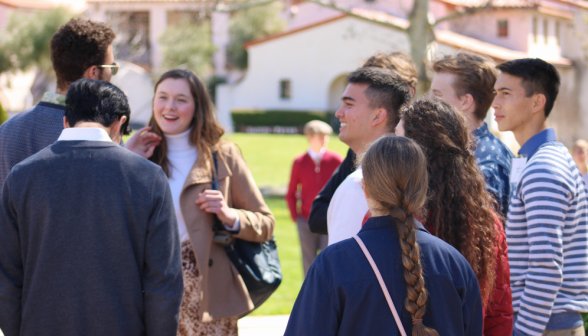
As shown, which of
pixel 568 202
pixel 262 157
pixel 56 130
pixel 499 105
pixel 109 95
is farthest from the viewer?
pixel 262 157

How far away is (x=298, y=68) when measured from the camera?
3438cm

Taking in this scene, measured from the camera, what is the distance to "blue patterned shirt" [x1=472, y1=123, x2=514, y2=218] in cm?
272

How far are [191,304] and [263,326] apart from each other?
1657 mm

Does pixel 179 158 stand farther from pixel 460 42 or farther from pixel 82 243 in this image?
pixel 460 42

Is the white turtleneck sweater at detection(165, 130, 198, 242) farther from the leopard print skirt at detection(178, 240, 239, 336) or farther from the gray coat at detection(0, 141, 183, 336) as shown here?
the gray coat at detection(0, 141, 183, 336)

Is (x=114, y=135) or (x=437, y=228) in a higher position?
(x=114, y=135)

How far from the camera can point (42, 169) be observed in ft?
6.93

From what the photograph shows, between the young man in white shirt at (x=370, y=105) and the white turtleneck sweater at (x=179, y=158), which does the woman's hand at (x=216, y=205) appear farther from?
the young man in white shirt at (x=370, y=105)

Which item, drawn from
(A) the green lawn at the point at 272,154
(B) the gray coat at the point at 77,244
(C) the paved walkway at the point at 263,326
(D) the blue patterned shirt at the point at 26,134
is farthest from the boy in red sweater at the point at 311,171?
(A) the green lawn at the point at 272,154

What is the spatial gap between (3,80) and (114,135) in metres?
37.7

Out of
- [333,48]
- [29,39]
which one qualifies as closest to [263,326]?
[333,48]

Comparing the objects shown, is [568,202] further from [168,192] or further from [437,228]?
[168,192]

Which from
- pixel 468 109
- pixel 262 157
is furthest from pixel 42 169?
pixel 262 157

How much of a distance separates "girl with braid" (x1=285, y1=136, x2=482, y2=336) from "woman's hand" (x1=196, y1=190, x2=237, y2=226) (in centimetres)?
138
